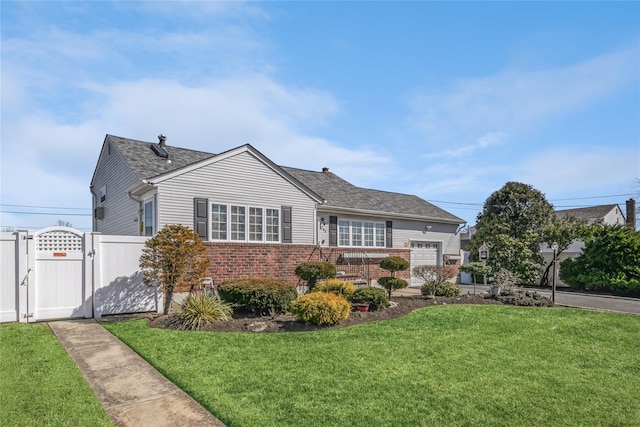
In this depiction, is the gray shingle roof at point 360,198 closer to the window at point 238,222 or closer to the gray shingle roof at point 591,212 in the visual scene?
the window at point 238,222

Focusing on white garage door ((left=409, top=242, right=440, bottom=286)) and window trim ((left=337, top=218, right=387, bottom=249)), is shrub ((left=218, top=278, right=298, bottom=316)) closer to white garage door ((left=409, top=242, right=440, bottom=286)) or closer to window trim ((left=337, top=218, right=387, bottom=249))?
window trim ((left=337, top=218, right=387, bottom=249))

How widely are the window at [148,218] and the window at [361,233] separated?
7.45 meters

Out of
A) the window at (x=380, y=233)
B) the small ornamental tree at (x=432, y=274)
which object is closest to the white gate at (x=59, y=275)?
the small ornamental tree at (x=432, y=274)

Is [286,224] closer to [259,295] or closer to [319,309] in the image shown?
[259,295]

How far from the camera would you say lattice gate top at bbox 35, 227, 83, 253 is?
28.3 feet

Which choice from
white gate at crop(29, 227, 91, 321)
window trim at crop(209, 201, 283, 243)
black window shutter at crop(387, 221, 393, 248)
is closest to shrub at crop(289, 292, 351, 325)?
window trim at crop(209, 201, 283, 243)

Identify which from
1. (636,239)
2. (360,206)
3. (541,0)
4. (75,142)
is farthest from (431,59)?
(75,142)

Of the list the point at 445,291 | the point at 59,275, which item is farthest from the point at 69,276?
the point at 445,291

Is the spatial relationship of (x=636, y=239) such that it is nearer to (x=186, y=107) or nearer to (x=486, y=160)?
(x=486, y=160)

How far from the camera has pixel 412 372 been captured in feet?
18.3

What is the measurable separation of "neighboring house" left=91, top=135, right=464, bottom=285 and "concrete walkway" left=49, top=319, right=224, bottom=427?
4.84 m

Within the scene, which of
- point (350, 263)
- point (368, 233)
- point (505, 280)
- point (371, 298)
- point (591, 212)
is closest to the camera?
point (371, 298)

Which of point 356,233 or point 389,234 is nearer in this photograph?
point 356,233

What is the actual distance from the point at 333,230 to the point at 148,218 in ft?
23.3
